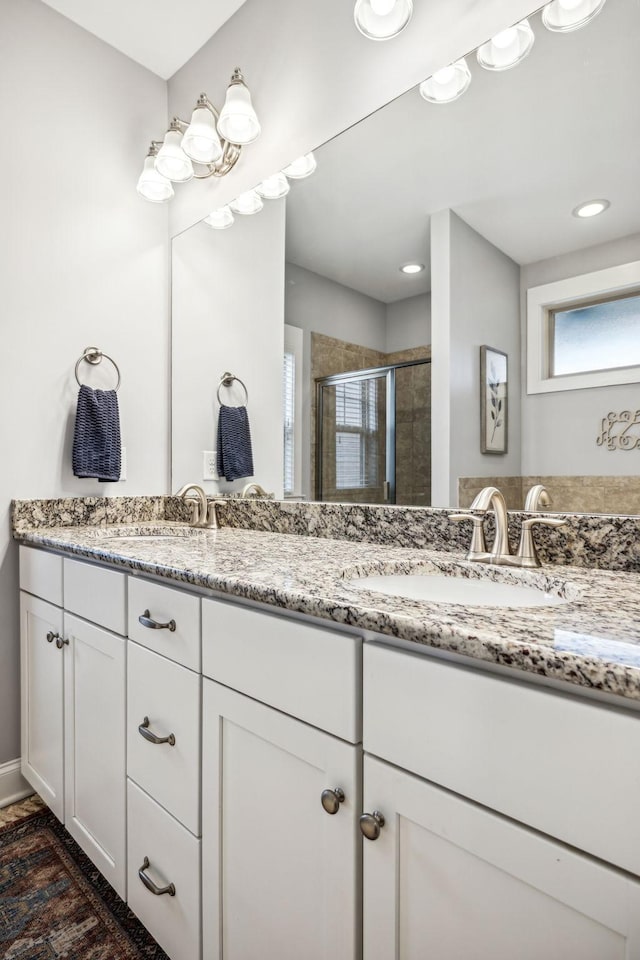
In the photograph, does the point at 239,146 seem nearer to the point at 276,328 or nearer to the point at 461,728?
the point at 276,328

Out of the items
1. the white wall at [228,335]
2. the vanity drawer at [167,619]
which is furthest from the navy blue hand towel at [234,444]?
the vanity drawer at [167,619]

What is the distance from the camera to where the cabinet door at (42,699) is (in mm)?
1493

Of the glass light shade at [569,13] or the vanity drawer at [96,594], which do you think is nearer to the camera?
the glass light shade at [569,13]

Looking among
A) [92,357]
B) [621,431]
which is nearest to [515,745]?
[621,431]

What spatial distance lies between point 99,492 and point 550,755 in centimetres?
181

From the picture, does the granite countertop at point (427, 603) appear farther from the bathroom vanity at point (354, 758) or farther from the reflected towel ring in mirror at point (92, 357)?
the reflected towel ring in mirror at point (92, 357)

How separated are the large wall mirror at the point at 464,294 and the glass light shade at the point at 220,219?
13 cm

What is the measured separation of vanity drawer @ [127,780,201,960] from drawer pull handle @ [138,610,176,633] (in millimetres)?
366

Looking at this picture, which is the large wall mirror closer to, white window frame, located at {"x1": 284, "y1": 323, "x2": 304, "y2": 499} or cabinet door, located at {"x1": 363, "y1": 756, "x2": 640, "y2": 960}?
white window frame, located at {"x1": 284, "y1": 323, "x2": 304, "y2": 499}

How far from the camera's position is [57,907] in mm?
1278

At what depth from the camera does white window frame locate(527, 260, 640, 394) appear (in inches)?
40.6

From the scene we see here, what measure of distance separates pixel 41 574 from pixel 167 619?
75 centimetres

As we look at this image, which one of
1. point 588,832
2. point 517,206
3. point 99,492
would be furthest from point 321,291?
point 588,832

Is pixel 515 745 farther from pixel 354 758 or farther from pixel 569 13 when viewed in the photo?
pixel 569 13
